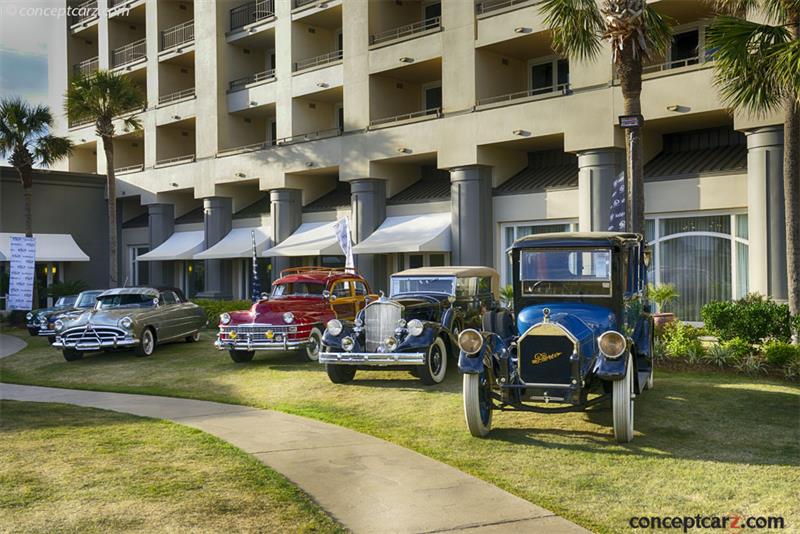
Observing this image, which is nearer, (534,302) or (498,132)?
(534,302)

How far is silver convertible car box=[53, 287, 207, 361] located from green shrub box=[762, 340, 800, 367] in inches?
524

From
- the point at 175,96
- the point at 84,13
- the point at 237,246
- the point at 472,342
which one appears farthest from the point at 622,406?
the point at 84,13

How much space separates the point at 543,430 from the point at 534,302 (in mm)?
1640

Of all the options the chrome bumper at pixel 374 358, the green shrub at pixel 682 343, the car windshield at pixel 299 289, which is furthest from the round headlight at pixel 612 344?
the car windshield at pixel 299 289

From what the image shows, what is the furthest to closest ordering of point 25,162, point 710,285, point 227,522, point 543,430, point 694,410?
point 25,162
point 710,285
point 694,410
point 543,430
point 227,522

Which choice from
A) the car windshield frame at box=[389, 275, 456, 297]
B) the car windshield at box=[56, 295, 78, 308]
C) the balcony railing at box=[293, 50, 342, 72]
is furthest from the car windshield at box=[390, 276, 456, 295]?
the balcony railing at box=[293, 50, 342, 72]

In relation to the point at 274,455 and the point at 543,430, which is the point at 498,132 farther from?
the point at 274,455

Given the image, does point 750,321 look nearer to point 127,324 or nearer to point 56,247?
point 127,324

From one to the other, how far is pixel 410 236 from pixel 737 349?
13.9 meters

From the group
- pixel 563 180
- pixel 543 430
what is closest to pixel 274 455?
pixel 543 430

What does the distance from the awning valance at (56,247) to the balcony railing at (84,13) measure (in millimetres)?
13107

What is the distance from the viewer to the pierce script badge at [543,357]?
28.6 feet

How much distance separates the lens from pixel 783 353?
12.6 metres

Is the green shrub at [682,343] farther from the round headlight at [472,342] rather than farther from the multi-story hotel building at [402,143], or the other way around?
the round headlight at [472,342]
